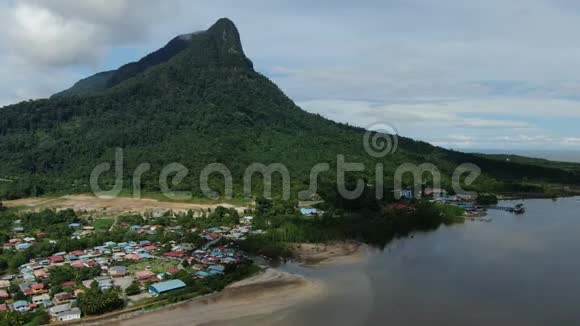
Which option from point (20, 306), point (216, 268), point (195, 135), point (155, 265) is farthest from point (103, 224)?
point (195, 135)

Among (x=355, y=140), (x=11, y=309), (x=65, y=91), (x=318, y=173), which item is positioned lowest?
(x=11, y=309)

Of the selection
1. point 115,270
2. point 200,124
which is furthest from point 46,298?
point 200,124

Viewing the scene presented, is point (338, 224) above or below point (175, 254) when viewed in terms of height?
above

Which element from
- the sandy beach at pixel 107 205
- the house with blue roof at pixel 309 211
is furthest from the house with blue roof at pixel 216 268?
the sandy beach at pixel 107 205

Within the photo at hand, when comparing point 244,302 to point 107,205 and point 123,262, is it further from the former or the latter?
point 107,205

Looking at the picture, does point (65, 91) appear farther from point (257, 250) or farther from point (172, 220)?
point (257, 250)

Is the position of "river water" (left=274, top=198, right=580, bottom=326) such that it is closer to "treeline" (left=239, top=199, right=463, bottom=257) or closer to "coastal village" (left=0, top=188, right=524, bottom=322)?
"treeline" (left=239, top=199, right=463, bottom=257)

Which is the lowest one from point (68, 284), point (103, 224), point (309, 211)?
point (68, 284)
